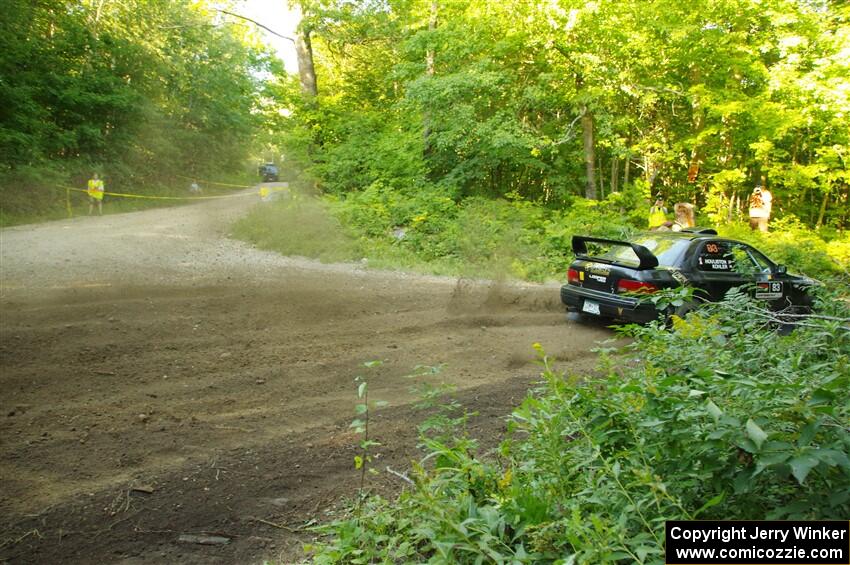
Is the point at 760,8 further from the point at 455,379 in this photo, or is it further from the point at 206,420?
the point at 206,420

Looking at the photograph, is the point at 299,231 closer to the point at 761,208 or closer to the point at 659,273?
the point at 659,273

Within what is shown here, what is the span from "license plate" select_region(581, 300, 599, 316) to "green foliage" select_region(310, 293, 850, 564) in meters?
5.02

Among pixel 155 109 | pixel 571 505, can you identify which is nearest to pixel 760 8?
pixel 571 505

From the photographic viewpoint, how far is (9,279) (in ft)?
36.0

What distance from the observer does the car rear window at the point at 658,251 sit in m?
8.59

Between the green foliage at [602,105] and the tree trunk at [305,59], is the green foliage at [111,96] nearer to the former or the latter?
the tree trunk at [305,59]

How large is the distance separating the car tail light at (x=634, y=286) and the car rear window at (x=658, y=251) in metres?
0.27

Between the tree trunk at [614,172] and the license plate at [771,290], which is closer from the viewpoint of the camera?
the license plate at [771,290]

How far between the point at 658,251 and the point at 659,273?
0.63m

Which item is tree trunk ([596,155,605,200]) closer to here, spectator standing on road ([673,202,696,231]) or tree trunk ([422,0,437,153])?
spectator standing on road ([673,202,696,231])

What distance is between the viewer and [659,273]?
8.30 m

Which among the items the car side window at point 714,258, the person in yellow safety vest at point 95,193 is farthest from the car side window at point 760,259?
the person in yellow safety vest at point 95,193

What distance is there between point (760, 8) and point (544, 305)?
12.9 metres

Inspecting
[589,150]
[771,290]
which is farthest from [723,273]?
[589,150]
